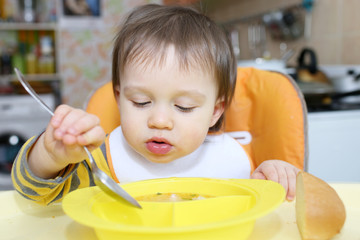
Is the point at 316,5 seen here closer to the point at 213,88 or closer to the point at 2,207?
the point at 213,88

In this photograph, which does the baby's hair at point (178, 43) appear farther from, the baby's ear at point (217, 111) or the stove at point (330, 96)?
the stove at point (330, 96)

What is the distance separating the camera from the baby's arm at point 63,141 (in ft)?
1.91

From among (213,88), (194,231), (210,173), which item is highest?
(213,88)

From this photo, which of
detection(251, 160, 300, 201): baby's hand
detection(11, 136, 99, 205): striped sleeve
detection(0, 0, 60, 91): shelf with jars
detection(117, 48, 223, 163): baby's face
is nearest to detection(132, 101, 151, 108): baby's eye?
detection(117, 48, 223, 163): baby's face

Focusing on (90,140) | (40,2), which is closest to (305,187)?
(90,140)

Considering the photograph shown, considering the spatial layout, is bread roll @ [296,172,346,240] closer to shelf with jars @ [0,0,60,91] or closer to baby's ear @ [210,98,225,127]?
baby's ear @ [210,98,225,127]

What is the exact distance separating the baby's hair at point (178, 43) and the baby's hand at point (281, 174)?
0.69 feet

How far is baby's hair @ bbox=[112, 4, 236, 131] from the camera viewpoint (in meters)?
0.82

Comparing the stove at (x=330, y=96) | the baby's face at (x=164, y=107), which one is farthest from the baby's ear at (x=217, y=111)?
the stove at (x=330, y=96)

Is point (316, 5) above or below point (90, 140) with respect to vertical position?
above

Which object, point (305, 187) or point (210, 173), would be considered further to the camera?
point (210, 173)

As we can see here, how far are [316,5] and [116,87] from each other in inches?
68.9

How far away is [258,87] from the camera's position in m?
1.08

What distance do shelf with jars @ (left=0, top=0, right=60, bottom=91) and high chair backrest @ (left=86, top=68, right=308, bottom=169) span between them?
2.66 meters
